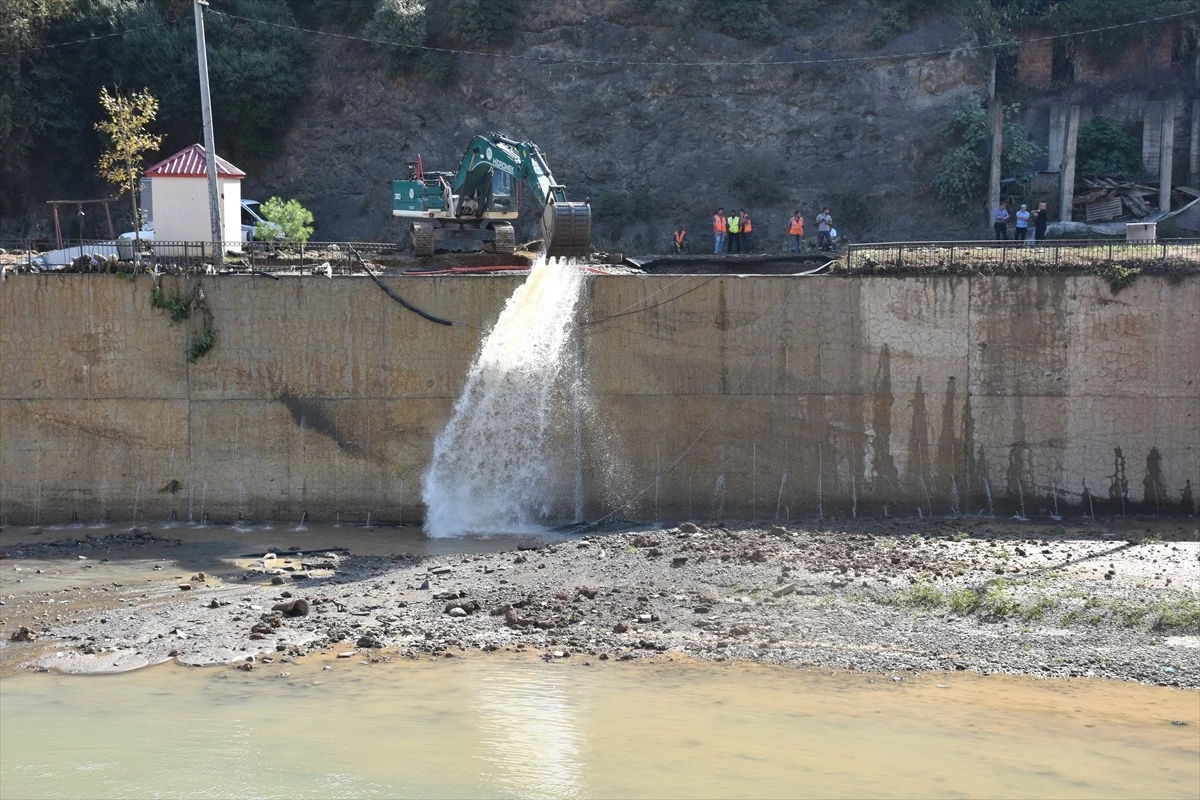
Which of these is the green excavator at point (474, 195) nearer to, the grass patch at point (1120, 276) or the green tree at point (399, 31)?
the grass patch at point (1120, 276)

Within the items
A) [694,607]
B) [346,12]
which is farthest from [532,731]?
[346,12]

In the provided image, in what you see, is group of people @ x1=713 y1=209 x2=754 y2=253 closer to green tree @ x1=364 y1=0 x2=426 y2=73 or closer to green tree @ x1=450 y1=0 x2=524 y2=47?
green tree @ x1=450 y1=0 x2=524 y2=47

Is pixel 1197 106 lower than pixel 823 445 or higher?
higher

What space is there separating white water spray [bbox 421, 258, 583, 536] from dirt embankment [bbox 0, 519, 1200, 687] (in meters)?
2.48

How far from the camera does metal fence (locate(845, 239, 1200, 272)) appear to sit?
20156mm

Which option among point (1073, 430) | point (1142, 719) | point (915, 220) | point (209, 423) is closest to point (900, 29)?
point (915, 220)

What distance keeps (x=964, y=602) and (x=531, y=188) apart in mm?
11134

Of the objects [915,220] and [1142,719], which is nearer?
[1142,719]

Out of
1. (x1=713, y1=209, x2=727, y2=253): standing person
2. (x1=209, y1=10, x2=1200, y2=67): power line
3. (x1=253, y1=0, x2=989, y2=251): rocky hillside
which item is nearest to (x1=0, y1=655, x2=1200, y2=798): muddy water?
(x1=713, y1=209, x2=727, y2=253): standing person

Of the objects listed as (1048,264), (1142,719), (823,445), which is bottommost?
(1142,719)

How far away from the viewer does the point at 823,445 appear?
20125 mm

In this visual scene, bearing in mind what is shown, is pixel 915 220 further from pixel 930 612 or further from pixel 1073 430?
pixel 930 612

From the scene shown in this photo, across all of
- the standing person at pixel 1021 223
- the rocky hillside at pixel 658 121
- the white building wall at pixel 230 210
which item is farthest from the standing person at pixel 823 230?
the white building wall at pixel 230 210

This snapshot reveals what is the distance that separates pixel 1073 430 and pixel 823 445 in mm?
4218
